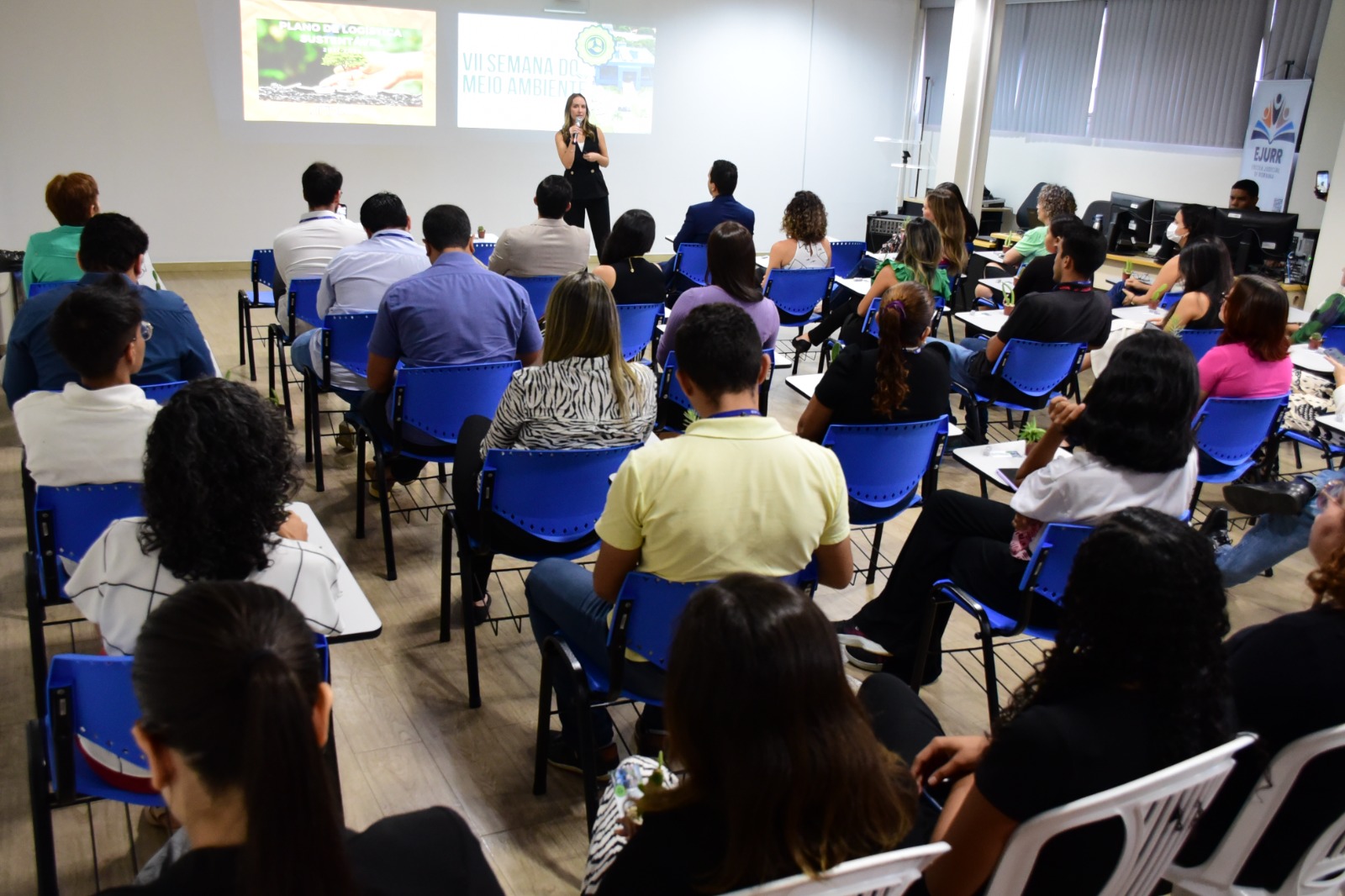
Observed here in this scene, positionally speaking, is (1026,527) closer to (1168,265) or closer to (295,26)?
(1168,265)

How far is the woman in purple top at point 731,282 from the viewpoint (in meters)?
4.56

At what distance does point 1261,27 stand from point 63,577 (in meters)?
9.38

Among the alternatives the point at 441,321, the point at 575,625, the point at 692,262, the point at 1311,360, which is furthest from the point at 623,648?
the point at 692,262

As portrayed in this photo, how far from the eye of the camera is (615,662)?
232 centimetres

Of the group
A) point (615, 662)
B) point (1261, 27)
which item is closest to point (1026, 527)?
point (615, 662)

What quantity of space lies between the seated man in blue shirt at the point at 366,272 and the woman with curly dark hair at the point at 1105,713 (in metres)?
3.24

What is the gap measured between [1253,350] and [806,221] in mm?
2722

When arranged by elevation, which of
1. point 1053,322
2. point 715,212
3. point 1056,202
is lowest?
point 1053,322

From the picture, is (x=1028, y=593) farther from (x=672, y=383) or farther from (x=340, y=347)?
(x=340, y=347)

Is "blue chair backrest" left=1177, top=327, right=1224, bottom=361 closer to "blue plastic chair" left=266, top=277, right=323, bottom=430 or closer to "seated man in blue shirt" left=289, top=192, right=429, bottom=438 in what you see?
"seated man in blue shirt" left=289, top=192, right=429, bottom=438

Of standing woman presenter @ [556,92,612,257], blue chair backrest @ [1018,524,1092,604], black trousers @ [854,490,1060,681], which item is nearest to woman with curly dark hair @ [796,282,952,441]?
black trousers @ [854,490,1060,681]

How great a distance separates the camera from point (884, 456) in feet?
10.9

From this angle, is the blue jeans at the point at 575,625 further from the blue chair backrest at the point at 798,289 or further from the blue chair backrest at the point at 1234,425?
the blue chair backrest at the point at 798,289

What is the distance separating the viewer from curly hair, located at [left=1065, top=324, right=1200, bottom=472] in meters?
2.61
